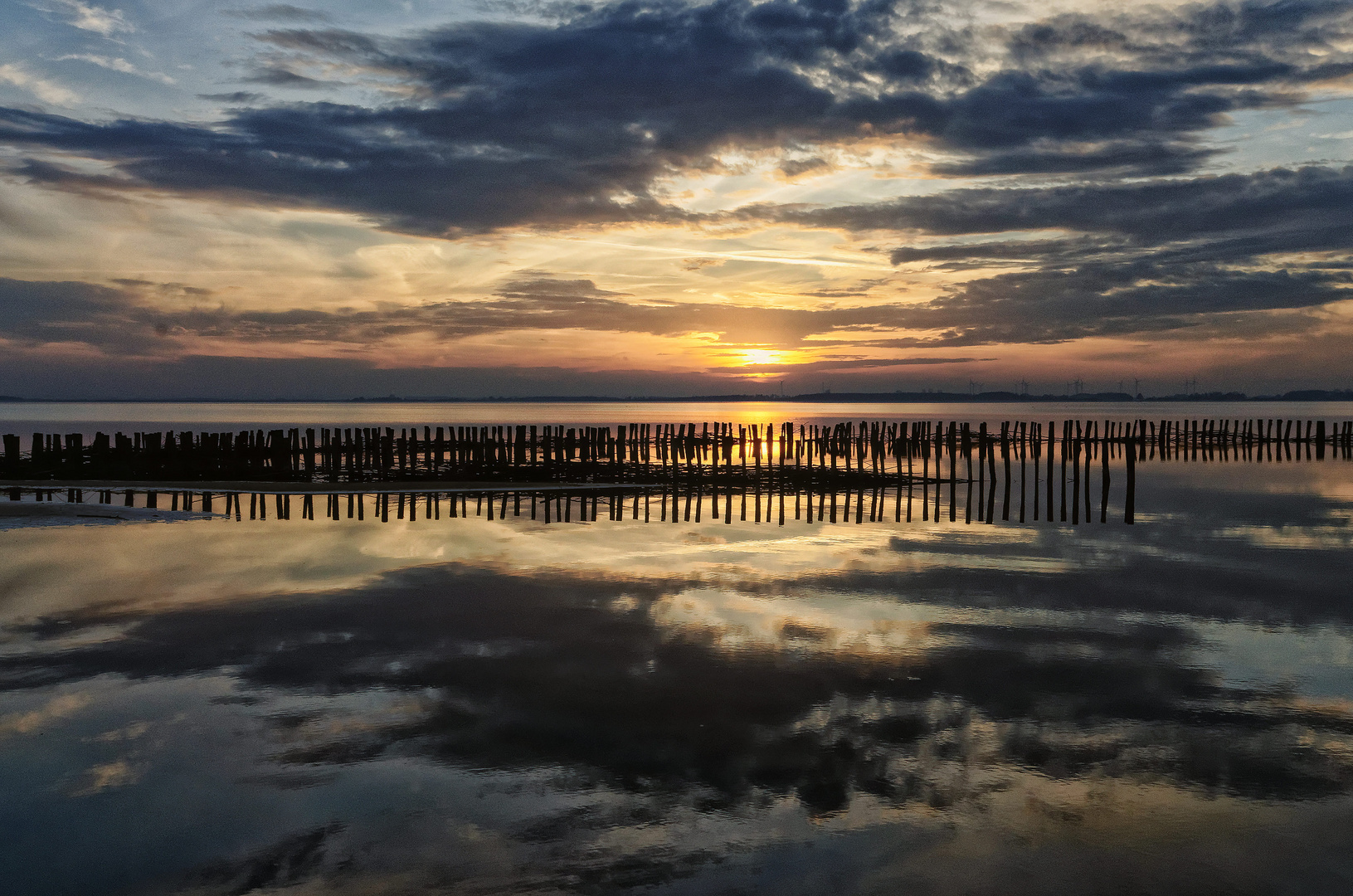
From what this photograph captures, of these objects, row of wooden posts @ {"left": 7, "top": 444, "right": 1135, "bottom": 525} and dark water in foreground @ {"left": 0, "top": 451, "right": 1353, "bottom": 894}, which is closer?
dark water in foreground @ {"left": 0, "top": 451, "right": 1353, "bottom": 894}

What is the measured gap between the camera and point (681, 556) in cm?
Answer: 1502

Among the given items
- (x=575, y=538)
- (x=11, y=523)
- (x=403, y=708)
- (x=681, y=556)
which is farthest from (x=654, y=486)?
(x=403, y=708)

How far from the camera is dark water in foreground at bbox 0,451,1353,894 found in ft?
16.7

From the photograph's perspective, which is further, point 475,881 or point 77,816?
point 77,816

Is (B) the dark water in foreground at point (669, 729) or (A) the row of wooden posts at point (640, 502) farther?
(A) the row of wooden posts at point (640, 502)

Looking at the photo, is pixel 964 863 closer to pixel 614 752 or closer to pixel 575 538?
pixel 614 752

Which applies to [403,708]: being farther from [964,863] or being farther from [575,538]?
[575,538]

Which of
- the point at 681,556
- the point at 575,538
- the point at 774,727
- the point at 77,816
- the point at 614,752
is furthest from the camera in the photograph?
the point at 575,538

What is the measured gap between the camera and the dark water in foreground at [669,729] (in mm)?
5086

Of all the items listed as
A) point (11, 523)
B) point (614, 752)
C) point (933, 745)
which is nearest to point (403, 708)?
point (614, 752)

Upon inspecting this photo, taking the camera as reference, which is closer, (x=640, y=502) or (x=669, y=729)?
(x=669, y=729)

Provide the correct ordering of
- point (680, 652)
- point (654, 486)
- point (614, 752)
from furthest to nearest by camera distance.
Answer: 1. point (654, 486)
2. point (680, 652)
3. point (614, 752)

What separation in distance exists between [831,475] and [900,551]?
16.7 m

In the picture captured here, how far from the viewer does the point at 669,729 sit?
23.1 ft
